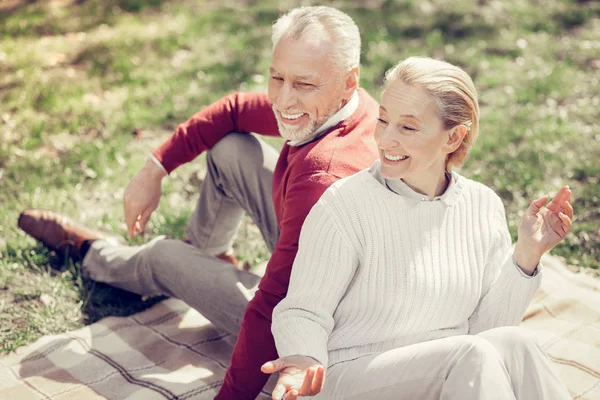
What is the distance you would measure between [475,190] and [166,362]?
162 cm

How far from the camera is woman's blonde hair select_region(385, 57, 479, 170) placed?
2.48 m

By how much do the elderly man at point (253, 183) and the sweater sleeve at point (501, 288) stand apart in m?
0.61

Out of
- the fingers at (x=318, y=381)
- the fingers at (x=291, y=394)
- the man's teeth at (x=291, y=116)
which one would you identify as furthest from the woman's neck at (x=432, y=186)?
the fingers at (x=291, y=394)

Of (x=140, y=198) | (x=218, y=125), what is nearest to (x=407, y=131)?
(x=218, y=125)

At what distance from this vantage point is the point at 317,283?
8.13 feet

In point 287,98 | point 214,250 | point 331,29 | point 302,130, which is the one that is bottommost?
point 214,250

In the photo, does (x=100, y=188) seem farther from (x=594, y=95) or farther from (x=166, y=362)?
(x=594, y=95)

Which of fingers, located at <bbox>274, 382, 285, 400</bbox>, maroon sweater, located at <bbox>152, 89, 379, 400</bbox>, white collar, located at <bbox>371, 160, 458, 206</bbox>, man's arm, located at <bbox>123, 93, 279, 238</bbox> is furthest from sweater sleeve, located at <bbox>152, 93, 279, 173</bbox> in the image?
fingers, located at <bbox>274, 382, 285, 400</bbox>

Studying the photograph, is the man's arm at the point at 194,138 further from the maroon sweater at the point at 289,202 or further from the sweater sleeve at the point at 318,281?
the sweater sleeve at the point at 318,281

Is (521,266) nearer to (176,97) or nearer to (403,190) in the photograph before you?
(403,190)

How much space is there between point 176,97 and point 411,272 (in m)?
3.73

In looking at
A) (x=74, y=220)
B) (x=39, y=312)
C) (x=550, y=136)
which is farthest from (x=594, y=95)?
(x=39, y=312)

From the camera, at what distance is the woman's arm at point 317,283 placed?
246 centimetres

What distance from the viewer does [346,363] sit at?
2.51 meters
